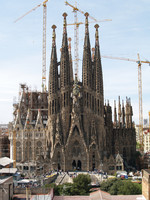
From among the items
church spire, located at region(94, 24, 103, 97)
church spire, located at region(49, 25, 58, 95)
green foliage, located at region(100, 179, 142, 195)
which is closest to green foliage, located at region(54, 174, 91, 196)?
green foliage, located at region(100, 179, 142, 195)

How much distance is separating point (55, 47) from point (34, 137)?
3049cm

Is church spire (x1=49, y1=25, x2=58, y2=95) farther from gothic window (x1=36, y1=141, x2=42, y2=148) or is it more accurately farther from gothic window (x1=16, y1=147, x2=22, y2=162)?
gothic window (x1=16, y1=147, x2=22, y2=162)

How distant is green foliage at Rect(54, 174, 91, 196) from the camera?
2730 inches

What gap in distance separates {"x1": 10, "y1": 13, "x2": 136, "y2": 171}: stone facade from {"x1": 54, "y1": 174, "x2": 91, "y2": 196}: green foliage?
1460 inches

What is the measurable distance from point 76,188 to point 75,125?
141 feet

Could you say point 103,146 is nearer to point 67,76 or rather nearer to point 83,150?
point 83,150

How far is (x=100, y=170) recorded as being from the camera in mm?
109062

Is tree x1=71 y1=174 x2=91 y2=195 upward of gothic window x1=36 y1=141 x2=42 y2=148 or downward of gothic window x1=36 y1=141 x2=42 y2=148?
downward

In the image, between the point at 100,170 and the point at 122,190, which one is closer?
the point at 122,190

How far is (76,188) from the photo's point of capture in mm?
72250

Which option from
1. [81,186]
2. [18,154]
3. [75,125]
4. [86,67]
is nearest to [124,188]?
[81,186]

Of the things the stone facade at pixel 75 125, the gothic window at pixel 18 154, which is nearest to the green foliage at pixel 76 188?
the stone facade at pixel 75 125

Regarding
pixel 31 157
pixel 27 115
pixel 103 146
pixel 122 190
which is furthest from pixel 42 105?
pixel 122 190

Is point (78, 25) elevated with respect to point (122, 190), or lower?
elevated
